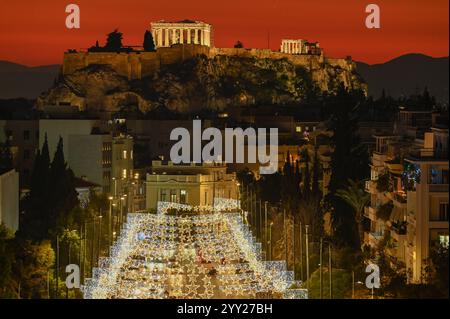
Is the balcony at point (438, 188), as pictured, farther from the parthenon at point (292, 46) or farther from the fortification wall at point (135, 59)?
the parthenon at point (292, 46)

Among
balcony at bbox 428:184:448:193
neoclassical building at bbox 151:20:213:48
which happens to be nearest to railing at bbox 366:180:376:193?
balcony at bbox 428:184:448:193

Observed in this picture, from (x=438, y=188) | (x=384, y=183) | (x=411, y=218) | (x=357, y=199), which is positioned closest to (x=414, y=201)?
(x=411, y=218)

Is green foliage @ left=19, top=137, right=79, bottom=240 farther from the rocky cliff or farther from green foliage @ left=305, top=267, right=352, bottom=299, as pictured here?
the rocky cliff

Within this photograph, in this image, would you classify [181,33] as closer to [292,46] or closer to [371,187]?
[292,46]

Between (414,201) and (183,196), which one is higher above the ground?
(414,201)
